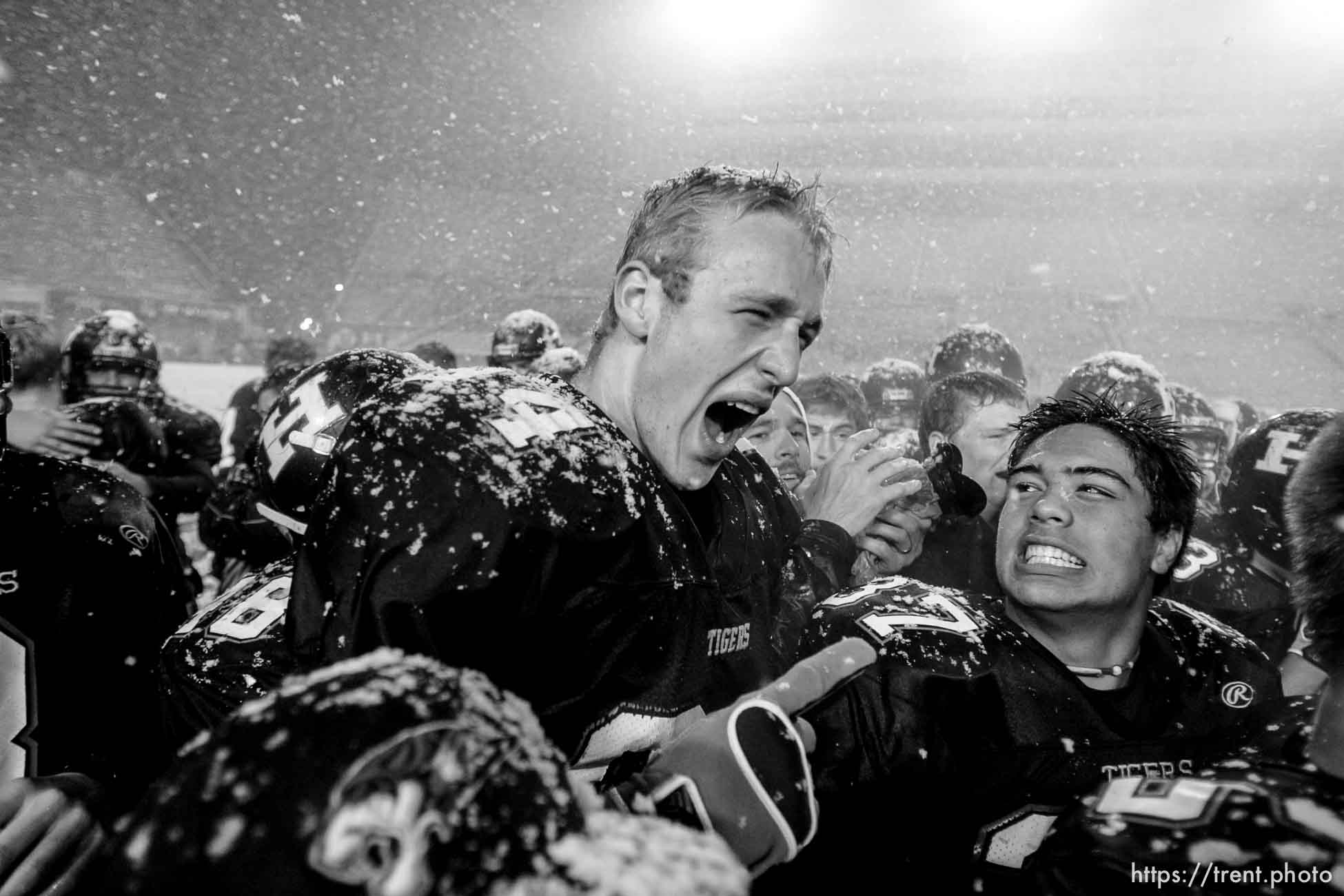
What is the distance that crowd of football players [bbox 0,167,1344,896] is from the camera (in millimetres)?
710

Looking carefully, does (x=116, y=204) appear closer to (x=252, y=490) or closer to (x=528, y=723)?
(x=252, y=490)

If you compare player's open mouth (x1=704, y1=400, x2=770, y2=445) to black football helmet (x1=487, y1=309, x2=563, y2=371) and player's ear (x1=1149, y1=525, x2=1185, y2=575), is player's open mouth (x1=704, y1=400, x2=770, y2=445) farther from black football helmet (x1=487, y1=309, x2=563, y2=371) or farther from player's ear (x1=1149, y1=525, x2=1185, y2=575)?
black football helmet (x1=487, y1=309, x2=563, y2=371)

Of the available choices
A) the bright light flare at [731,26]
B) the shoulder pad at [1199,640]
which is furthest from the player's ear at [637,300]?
the bright light flare at [731,26]

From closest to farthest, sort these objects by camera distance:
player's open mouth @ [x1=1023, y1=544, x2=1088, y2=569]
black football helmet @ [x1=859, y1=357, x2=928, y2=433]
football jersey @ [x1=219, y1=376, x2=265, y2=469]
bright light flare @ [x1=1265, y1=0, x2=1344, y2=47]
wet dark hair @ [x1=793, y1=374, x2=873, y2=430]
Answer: player's open mouth @ [x1=1023, y1=544, x2=1088, y2=569] < wet dark hair @ [x1=793, y1=374, x2=873, y2=430] < football jersey @ [x1=219, y1=376, x2=265, y2=469] < black football helmet @ [x1=859, y1=357, x2=928, y2=433] < bright light flare @ [x1=1265, y1=0, x2=1344, y2=47]

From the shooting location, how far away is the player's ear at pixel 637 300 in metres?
1.61

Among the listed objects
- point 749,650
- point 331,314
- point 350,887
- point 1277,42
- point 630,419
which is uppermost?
point 1277,42

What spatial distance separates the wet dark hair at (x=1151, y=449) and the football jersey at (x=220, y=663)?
181cm

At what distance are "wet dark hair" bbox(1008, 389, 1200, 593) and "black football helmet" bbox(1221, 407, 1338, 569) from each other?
90 centimetres

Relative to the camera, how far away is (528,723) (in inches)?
31.2

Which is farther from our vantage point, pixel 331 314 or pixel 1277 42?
pixel 331 314

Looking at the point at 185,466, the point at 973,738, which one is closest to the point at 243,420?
the point at 185,466

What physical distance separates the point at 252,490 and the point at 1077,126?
2352 cm

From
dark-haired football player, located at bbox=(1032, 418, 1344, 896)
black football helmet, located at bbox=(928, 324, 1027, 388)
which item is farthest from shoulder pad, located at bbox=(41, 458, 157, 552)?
black football helmet, located at bbox=(928, 324, 1027, 388)

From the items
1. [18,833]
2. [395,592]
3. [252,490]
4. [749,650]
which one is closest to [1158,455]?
[749,650]
